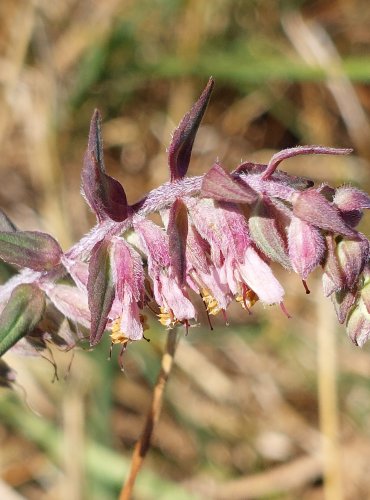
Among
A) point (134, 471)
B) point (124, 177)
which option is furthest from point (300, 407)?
point (134, 471)

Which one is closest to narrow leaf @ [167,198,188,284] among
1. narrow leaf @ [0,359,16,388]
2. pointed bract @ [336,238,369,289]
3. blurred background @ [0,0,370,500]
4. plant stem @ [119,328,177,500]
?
pointed bract @ [336,238,369,289]

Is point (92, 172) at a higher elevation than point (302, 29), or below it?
higher

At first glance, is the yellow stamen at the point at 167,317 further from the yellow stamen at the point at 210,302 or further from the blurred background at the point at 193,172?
the blurred background at the point at 193,172

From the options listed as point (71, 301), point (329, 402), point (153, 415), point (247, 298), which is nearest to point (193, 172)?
point (329, 402)

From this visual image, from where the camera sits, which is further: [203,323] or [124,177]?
[124,177]

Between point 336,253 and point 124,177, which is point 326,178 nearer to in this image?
point 124,177

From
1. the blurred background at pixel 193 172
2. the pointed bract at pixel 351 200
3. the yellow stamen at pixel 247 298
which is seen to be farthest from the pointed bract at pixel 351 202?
the blurred background at pixel 193 172

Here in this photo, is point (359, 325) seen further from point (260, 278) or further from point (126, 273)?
point (126, 273)

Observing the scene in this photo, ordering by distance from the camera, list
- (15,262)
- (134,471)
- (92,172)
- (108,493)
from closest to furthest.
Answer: (92,172), (15,262), (134,471), (108,493)
